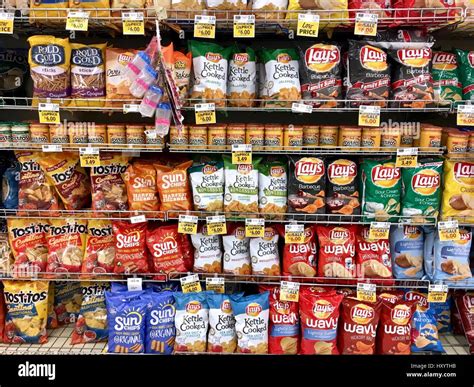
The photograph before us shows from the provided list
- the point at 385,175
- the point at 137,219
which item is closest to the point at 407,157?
the point at 385,175

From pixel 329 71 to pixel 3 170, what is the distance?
1.88m

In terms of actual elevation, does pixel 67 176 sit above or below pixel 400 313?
above

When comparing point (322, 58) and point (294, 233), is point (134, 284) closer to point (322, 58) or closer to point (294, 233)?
point (294, 233)

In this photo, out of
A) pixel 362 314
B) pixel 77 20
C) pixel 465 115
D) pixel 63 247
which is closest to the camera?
pixel 77 20

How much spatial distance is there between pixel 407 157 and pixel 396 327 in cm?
89

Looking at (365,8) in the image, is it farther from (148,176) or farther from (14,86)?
(14,86)

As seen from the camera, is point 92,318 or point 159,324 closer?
point 159,324

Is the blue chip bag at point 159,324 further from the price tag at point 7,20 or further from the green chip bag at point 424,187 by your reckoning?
the price tag at point 7,20

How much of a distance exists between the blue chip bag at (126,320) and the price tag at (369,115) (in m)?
1.45

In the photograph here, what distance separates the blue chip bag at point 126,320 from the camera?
7.35 ft

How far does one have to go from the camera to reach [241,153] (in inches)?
87.4

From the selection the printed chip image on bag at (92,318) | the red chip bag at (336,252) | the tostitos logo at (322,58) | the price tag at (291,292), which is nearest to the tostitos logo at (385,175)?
the red chip bag at (336,252)

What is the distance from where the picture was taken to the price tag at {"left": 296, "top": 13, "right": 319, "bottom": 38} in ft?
6.65
